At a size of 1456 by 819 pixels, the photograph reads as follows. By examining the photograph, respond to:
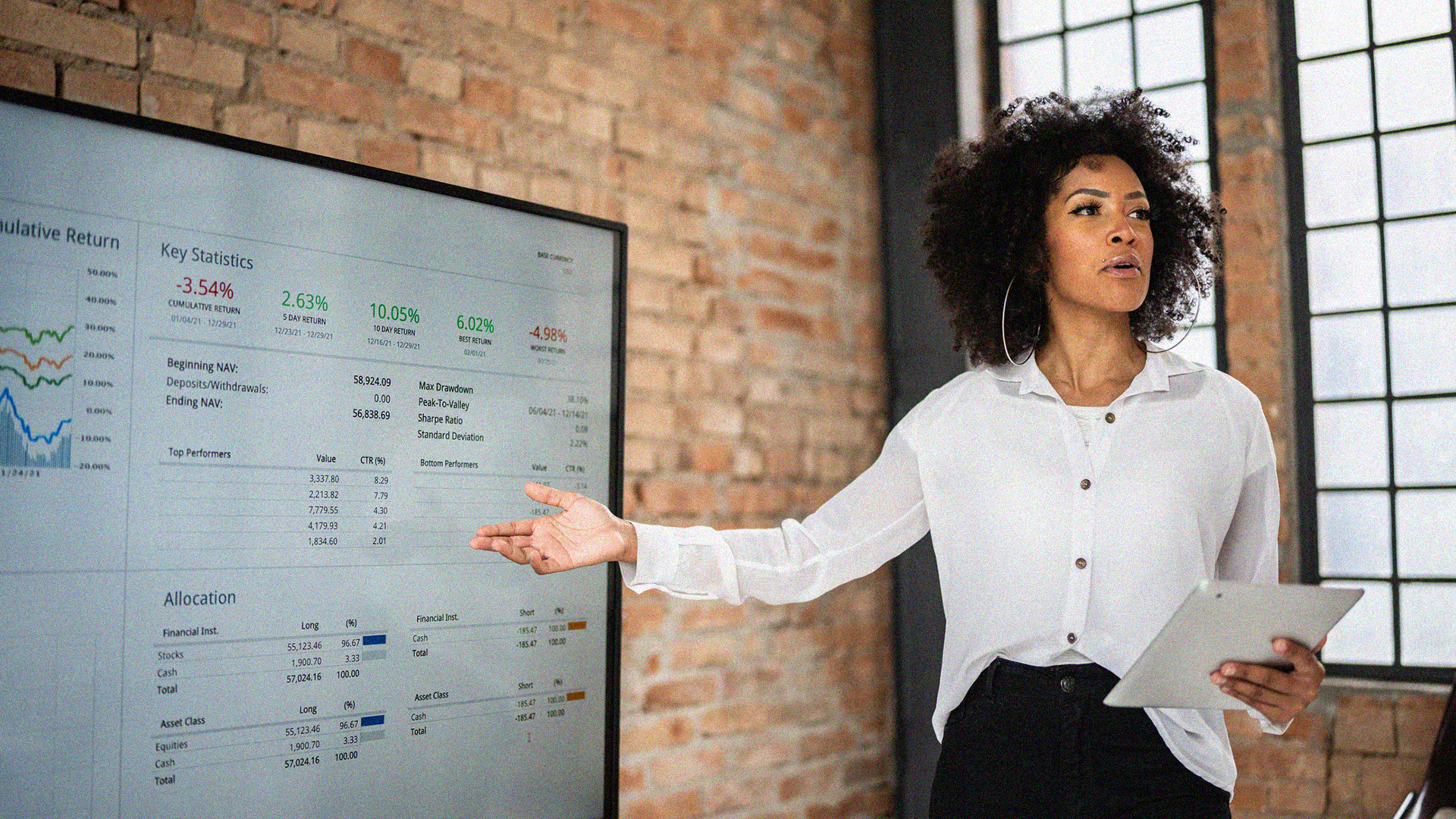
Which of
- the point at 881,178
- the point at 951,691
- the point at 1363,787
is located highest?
the point at 881,178

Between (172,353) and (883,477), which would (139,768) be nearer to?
(172,353)

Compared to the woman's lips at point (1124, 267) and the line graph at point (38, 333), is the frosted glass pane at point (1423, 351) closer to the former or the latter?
the woman's lips at point (1124, 267)

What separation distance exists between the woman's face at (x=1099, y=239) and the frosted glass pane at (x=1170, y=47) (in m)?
1.41

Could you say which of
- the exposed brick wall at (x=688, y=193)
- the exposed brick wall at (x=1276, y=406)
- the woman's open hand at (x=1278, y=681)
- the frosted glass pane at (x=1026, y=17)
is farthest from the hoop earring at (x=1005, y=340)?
the frosted glass pane at (x=1026, y=17)

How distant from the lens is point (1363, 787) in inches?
103

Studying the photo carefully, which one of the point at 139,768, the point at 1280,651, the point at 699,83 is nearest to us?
the point at 1280,651

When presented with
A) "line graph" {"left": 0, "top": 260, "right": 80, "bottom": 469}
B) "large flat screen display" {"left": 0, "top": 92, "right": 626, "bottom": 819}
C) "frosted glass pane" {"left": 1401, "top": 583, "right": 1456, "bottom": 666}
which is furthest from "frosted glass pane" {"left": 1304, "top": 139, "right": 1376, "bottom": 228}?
"line graph" {"left": 0, "top": 260, "right": 80, "bottom": 469}

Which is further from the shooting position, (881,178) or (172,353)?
(881,178)

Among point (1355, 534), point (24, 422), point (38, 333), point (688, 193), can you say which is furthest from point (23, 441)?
point (1355, 534)

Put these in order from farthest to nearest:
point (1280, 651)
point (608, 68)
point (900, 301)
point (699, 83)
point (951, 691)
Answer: point (900, 301) < point (699, 83) < point (608, 68) < point (951, 691) < point (1280, 651)

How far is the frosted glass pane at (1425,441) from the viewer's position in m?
2.77

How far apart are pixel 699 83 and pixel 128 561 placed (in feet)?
6.02

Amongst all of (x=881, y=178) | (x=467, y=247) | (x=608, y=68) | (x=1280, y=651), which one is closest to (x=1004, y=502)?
(x=1280, y=651)

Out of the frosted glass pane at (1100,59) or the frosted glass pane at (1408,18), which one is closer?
the frosted glass pane at (1408,18)
